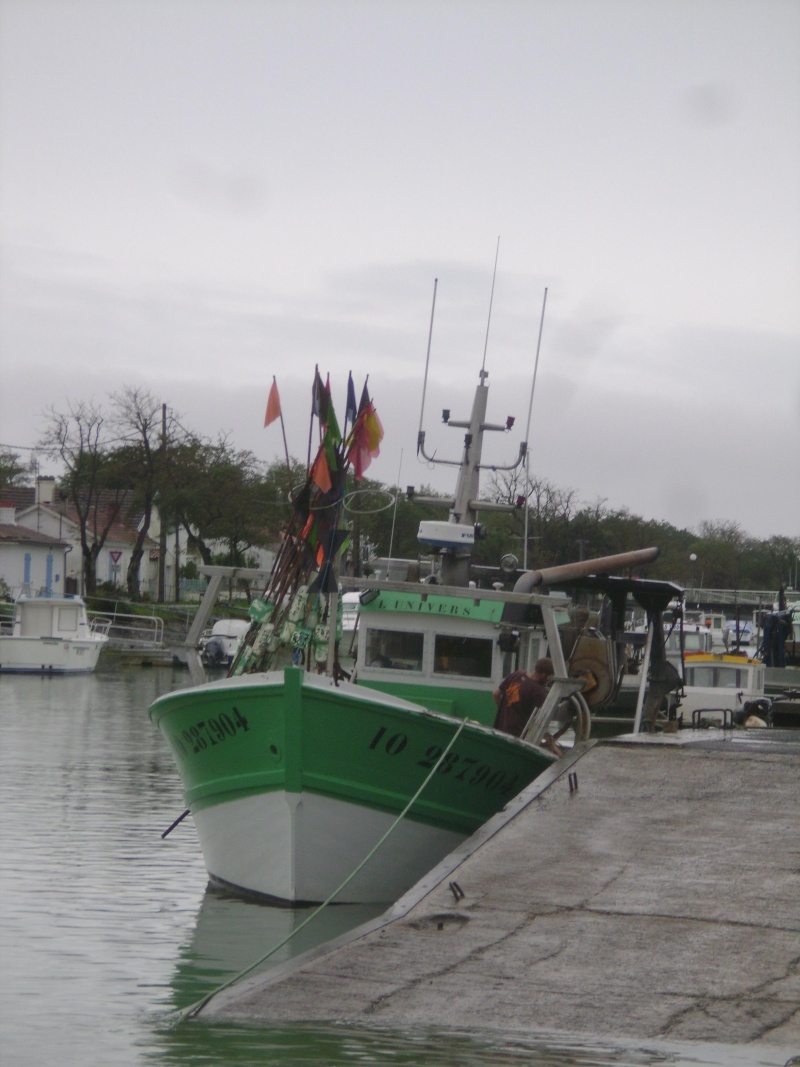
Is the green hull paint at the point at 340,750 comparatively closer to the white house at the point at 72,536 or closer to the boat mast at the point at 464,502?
the boat mast at the point at 464,502

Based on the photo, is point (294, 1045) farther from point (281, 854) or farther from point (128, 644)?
point (128, 644)

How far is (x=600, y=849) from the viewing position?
10156 millimetres

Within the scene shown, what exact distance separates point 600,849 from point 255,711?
136 inches

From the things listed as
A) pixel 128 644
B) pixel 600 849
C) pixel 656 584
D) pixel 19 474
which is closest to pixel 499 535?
pixel 128 644

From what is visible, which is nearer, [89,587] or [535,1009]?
[535,1009]

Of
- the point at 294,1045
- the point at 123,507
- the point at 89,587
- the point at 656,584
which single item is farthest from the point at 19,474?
the point at 294,1045

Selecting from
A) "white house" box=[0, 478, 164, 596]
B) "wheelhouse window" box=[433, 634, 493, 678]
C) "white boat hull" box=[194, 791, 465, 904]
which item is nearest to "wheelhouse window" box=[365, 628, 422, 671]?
"wheelhouse window" box=[433, 634, 493, 678]

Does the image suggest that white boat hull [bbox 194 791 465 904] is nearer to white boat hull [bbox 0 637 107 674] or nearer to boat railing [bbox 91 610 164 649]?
white boat hull [bbox 0 637 107 674]

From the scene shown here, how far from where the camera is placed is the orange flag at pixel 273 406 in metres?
12.5

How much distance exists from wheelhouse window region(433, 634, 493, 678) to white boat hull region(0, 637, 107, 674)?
38.1 meters

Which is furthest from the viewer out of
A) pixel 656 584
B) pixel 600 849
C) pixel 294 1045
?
pixel 656 584

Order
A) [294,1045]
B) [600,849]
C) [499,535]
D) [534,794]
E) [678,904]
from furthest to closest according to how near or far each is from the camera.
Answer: [499,535] < [534,794] < [600,849] < [678,904] < [294,1045]

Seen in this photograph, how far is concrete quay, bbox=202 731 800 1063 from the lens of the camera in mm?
7562

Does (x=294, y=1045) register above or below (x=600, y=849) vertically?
below
